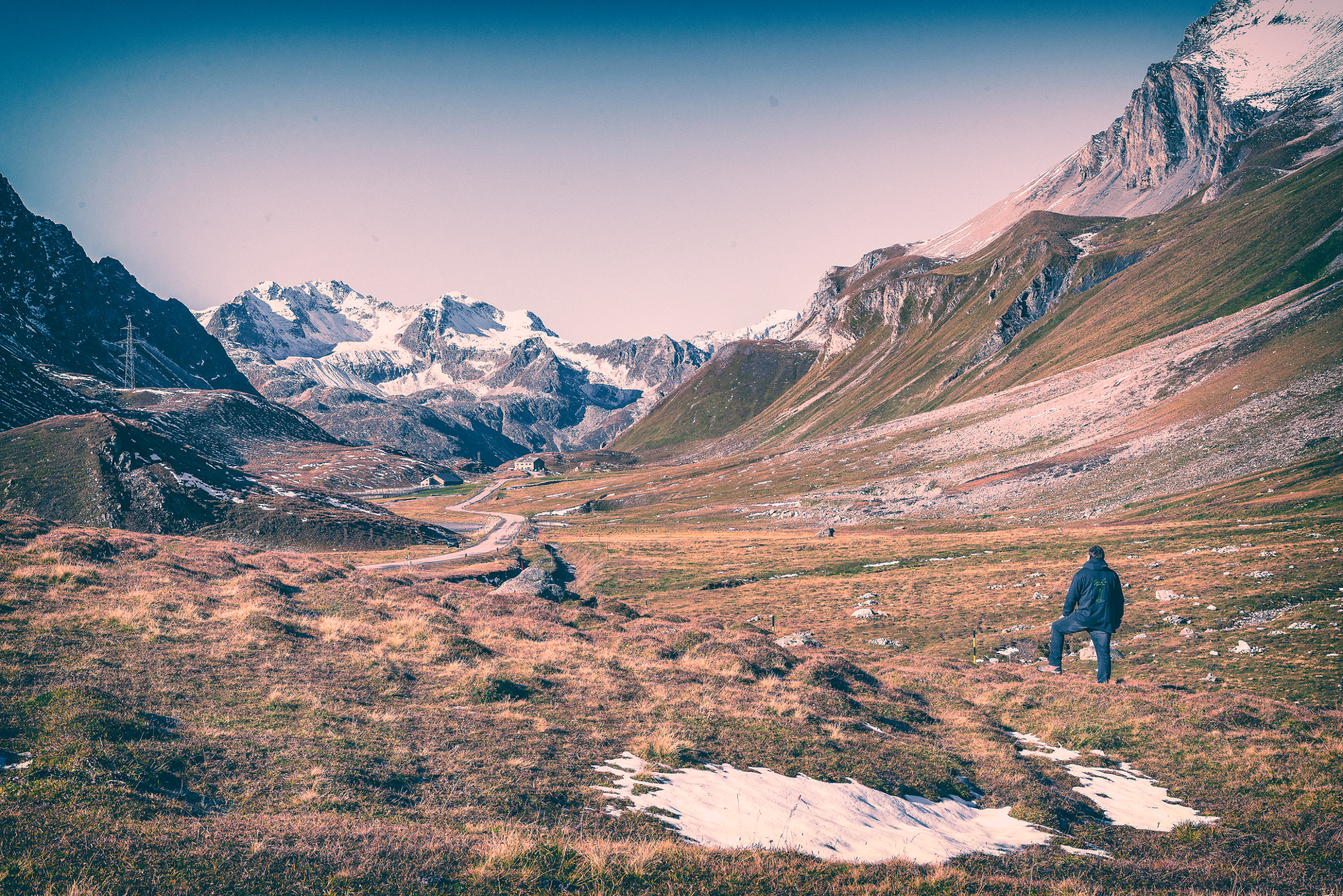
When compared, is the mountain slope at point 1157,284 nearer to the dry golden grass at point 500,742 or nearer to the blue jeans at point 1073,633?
the blue jeans at point 1073,633

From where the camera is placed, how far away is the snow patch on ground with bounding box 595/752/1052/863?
12.1 meters

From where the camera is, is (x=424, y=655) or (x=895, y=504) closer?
(x=424, y=655)

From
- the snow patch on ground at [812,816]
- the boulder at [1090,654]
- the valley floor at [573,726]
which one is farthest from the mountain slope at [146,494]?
the boulder at [1090,654]

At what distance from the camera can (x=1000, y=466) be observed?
97.9 metres

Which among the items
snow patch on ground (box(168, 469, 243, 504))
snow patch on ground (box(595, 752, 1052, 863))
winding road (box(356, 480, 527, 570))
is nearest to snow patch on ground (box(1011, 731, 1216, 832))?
snow patch on ground (box(595, 752, 1052, 863))

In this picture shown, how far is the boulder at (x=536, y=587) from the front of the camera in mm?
44938

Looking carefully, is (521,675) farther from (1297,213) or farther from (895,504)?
(1297,213)

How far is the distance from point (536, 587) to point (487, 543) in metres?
62.5

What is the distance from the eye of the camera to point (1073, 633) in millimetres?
21578

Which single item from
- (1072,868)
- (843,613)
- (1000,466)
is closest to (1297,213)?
(1000,466)

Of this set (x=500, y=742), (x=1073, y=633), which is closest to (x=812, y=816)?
(x=500, y=742)

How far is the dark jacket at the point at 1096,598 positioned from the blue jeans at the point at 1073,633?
1.16ft

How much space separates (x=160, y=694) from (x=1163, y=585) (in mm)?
47513

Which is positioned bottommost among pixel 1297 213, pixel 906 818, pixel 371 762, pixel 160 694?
pixel 906 818
